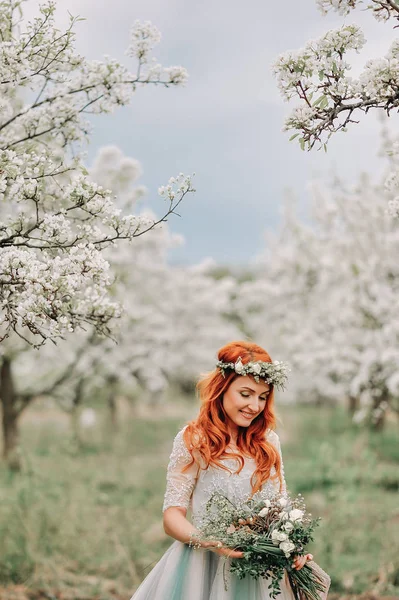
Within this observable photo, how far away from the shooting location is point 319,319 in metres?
15.5

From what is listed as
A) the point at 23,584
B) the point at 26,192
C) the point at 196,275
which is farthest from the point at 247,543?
the point at 196,275

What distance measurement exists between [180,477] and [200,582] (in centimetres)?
49

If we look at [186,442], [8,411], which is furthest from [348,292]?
[186,442]

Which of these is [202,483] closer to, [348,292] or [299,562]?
[299,562]

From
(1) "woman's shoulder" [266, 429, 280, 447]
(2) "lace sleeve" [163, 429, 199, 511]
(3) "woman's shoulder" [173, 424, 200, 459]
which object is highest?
(1) "woman's shoulder" [266, 429, 280, 447]

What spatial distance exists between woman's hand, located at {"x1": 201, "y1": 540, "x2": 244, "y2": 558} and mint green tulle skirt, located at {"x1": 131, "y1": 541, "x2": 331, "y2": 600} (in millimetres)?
151

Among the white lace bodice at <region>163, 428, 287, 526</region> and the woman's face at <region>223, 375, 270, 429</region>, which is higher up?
the woman's face at <region>223, 375, 270, 429</region>

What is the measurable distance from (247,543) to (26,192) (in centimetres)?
187

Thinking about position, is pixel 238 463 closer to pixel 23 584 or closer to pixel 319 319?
pixel 23 584

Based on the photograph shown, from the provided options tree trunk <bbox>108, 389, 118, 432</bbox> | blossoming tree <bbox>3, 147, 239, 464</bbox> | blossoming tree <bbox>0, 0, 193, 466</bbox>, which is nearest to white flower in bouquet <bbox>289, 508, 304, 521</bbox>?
blossoming tree <bbox>0, 0, 193, 466</bbox>

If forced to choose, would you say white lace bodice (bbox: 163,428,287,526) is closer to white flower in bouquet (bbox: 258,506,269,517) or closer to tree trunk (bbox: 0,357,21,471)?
white flower in bouquet (bbox: 258,506,269,517)

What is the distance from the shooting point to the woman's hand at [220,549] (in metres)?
3.04

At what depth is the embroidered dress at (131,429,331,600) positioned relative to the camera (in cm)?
327

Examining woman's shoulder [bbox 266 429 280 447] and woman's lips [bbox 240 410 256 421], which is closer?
woman's lips [bbox 240 410 256 421]
